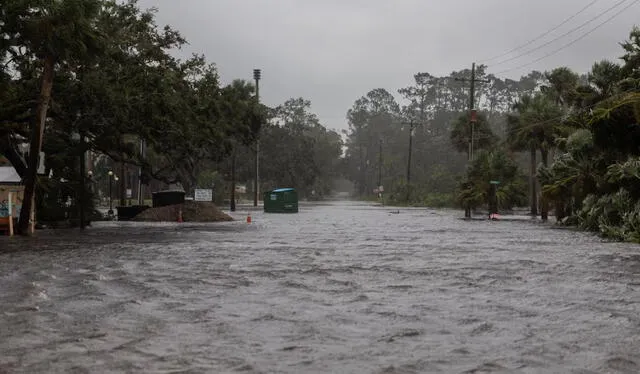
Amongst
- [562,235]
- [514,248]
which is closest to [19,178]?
[514,248]

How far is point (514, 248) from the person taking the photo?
21.8m

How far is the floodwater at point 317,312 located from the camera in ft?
23.1

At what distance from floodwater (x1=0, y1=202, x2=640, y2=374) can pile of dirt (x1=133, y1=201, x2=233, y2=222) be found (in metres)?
21.3

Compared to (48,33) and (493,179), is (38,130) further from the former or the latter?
(493,179)

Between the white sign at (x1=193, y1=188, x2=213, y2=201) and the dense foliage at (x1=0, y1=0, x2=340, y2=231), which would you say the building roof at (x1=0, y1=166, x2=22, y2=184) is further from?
the white sign at (x1=193, y1=188, x2=213, y2=201)

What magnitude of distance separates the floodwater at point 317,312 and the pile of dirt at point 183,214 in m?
21.3

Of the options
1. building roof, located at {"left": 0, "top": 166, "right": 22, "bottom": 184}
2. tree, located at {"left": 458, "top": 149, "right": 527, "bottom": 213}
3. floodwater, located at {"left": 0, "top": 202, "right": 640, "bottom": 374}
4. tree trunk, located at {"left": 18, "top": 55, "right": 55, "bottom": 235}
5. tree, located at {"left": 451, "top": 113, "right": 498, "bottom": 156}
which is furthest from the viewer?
tree, located at {"left": 451, "top": 113, "right": 498, "bottom": 156}

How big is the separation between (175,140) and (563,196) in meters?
18.7

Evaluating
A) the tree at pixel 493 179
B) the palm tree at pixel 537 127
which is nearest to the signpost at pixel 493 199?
the tree at pixel 493 179

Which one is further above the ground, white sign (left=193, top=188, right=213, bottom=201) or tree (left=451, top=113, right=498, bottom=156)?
tree (left=451, top=113, right=498, bottom=156)

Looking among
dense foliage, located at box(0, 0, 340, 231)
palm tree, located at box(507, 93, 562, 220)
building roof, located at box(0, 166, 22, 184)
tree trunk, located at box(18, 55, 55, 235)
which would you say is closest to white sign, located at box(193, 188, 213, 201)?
dense foliage, located at box(0, 0, 340, 231)

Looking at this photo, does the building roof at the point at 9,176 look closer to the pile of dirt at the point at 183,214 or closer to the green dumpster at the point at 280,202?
the pile of dirt at the point at 183,214

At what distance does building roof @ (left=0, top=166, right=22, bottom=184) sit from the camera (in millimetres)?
29531

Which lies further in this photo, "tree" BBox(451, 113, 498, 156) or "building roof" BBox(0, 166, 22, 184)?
"tree" BBox(451, 113, 498, 156)
